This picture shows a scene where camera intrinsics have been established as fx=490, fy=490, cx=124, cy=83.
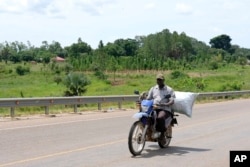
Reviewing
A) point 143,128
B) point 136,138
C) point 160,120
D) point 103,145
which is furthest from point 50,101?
point 136,138

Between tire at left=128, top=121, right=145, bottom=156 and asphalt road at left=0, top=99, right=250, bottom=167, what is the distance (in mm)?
161

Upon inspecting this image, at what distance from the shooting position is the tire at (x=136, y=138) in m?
10.4

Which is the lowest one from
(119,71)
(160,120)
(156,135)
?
(156,135)

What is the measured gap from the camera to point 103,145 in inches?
469

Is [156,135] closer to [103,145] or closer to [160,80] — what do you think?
[160,80]

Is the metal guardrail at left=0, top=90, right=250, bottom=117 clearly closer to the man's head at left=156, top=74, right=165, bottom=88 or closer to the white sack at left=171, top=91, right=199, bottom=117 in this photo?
the white sack at left=171, top=91, right=199, bottom=117

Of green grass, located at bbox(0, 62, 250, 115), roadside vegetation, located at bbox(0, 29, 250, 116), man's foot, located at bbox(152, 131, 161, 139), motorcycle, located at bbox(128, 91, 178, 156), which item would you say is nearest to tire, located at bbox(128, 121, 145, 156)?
motorcycle, located at bbox(128, 91, 178, 156)

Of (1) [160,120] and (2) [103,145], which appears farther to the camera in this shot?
(2) [103,145]

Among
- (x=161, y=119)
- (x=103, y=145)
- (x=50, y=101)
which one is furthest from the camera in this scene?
(x=50, y=101)

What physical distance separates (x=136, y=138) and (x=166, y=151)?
105cm

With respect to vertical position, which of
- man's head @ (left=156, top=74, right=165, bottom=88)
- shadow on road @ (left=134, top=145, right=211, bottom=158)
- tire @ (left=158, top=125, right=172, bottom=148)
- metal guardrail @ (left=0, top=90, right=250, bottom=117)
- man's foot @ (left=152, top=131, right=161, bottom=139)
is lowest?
shadow on road @ (left=134, top=145, right=211, bottom=158)

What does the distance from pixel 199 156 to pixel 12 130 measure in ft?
22.2

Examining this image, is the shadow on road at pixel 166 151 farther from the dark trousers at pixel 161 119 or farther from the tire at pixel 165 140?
the dark trousers at pixel 161 119

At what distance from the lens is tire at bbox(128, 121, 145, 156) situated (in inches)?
408
